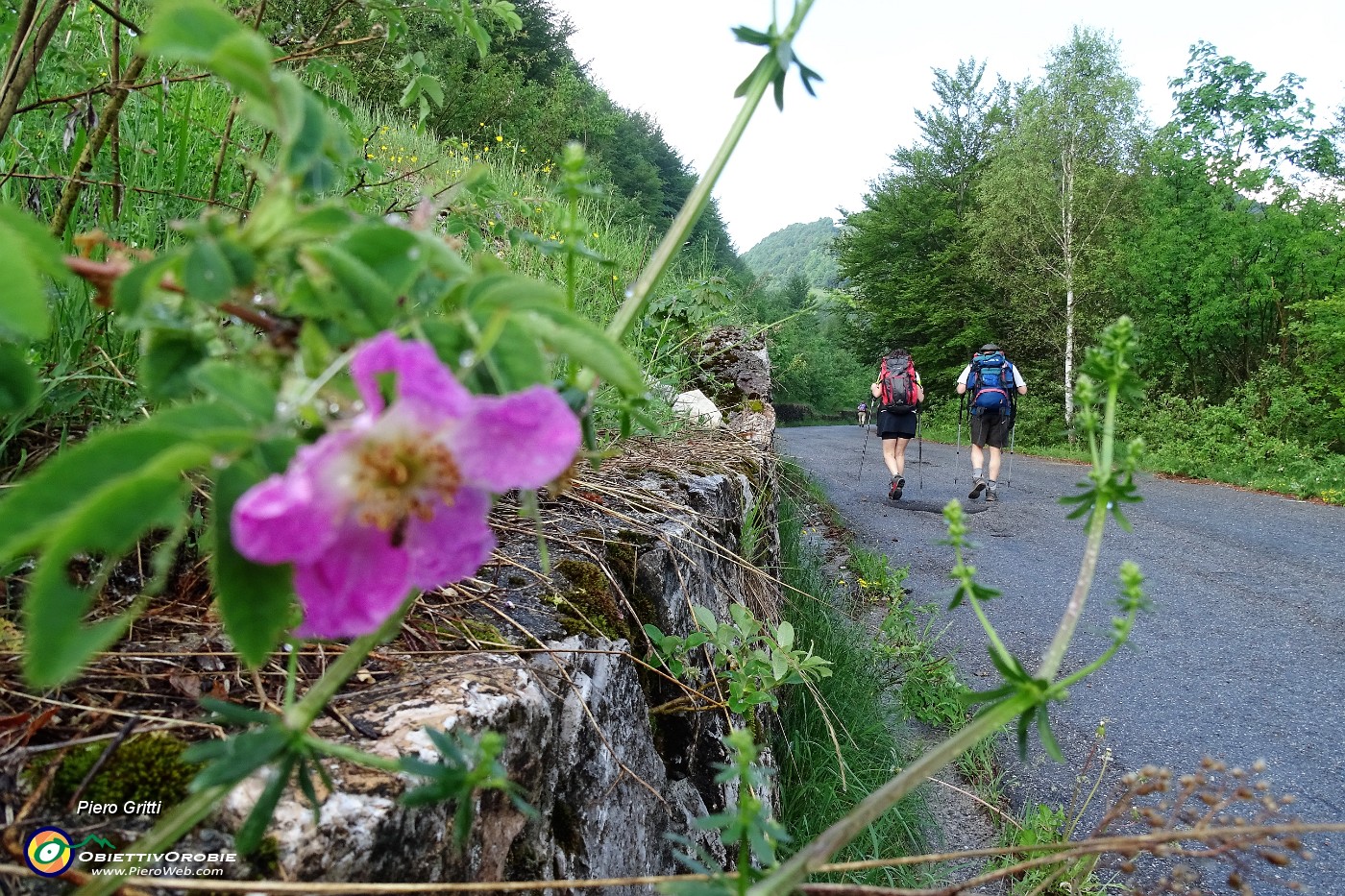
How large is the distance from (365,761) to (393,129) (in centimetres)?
910

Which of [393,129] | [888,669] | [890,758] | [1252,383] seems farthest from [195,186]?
[1252,383]

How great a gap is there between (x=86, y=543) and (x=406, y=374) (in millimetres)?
150

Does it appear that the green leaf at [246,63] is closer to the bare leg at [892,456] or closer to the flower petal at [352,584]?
the flower petal at [352,584]

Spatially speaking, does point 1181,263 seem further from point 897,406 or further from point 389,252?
point 389,252

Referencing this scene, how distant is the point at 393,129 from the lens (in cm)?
833

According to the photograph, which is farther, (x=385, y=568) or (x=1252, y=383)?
(x=1252, y=383)

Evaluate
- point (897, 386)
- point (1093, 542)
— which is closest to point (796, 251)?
point (897, 386)

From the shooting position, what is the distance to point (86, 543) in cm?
32

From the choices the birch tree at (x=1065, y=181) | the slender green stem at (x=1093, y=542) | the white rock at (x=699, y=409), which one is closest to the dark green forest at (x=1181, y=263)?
the birch tree at (x=1065, y=181)

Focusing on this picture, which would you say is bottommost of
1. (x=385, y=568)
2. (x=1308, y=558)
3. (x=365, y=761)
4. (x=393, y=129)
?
(x=1308, y=558)

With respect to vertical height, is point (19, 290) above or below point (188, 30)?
below

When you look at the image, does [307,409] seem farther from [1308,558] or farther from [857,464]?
[857,464]

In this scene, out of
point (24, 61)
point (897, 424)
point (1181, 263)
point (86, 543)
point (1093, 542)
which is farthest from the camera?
point (1181, 263)

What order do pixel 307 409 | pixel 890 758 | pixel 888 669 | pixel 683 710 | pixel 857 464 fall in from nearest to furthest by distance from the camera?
pixel 307 409 < pixel 683 710 < pixel 890 758 < pixel 888 669 < pixel 857 464
